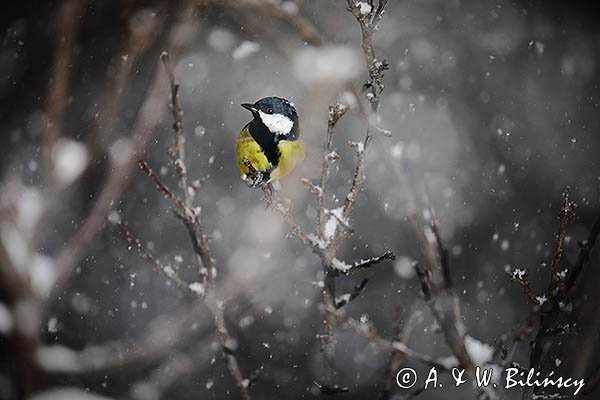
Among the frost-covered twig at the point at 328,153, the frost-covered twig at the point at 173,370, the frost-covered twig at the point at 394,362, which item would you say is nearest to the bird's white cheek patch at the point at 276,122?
the frost-covered twig at the point at 328,153

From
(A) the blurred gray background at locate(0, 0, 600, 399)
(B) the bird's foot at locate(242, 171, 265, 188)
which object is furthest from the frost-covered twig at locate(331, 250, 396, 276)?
(A) the blurred gray background at locate(0, 0, 600, 399)

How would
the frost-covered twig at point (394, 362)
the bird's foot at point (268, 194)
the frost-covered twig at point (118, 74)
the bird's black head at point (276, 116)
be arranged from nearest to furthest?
the frost-covered twig at point (394, 362) → the bird's foot at point (268, 194) → the bird's black head at point (276, 116) → the frost-covered twig at point (118, 74)

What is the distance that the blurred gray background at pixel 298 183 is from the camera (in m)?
3.63

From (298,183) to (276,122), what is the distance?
2.12 m

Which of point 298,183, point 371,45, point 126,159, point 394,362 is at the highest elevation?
point 371,45

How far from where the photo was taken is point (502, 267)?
4516 millimetres

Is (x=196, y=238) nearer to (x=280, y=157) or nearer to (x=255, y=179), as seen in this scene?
(x=255, y=179)

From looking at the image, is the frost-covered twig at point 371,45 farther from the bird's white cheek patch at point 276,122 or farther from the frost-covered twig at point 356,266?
the bird's white cheek patch at point 276,122

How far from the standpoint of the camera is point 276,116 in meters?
1.43

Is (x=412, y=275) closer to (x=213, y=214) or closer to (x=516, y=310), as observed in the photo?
(x=516, y=310)

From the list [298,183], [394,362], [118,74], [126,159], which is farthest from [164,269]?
[118,74]

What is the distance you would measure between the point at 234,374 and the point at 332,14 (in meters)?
3.41

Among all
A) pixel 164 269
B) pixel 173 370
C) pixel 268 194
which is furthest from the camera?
pixel 173 370

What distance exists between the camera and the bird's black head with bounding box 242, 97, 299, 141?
1.42m
